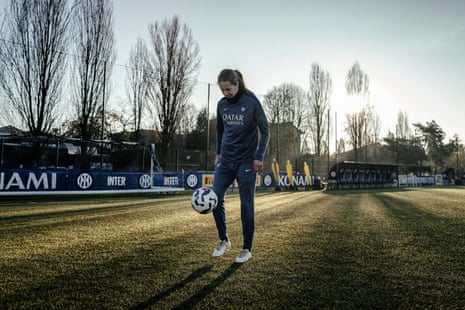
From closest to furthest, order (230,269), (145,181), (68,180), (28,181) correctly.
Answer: (230,269) < (28,181) < (68,180) < (145,181)

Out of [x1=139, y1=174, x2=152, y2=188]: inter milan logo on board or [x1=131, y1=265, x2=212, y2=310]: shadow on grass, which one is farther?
[x1=139, y1=174, x2=152, y2=188]: inter milan logo on board

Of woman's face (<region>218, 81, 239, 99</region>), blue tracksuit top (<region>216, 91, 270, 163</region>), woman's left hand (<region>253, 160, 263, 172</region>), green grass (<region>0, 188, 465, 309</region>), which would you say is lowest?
green grass (<region>0, 188, 465, 309</region>)

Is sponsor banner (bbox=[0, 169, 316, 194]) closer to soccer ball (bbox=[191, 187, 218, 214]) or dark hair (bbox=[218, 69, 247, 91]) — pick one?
soccer ball (bbox=[191, 187, 218, 214])

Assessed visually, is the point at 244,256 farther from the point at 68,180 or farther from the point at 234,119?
the point at 68,180

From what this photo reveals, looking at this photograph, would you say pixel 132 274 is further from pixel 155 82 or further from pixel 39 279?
pixel 155 82

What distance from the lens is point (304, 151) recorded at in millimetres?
35562

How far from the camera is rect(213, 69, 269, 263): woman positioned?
10.8 feet

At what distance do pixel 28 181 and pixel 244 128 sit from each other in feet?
37.5

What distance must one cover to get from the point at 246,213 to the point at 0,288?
2171 mm

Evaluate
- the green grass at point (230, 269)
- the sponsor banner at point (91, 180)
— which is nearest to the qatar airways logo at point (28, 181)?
the sponsor banner at point (91, 180)

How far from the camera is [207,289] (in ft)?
7.62

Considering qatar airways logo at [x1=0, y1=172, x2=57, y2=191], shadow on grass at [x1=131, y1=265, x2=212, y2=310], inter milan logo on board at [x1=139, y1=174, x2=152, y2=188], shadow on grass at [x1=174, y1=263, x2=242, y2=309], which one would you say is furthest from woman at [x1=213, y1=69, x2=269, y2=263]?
inter milan logo on board at [x1=139, y1=174, x2=152, y2=188]

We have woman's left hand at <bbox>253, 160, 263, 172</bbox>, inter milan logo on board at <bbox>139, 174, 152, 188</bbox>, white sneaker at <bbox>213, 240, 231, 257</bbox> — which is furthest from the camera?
inter milan logo on board at <bbox>139, 174, 152, 188</bbox>

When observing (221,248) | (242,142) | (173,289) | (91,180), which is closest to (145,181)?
(91,180)
